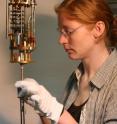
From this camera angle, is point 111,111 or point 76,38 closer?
point 111,111

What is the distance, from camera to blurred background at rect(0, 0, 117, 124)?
4.56 ft

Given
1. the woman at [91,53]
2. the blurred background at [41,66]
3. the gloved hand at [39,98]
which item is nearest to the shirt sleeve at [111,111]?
the woman at [91,53]

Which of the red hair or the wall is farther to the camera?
the wall

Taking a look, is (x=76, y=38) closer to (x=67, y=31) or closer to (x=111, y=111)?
(x=67, y=31)

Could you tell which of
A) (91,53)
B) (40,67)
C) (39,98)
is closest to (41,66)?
(40,67)

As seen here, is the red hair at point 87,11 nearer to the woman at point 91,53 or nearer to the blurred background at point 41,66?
the woman at point 91,53

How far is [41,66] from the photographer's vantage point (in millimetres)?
1428

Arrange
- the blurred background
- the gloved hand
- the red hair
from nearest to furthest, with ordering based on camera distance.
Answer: the gloved hand < the red hair < the blurred background

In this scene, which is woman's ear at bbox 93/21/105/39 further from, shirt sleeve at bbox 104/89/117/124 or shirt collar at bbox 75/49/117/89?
shirt sleeve at bbox 104/89/117/124

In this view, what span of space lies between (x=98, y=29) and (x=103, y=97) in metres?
0.21

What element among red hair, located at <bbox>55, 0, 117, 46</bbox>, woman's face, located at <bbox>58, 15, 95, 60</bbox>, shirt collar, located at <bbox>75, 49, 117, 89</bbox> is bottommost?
shirt collar, located at <bbox>75, 49, 117, 89</bbox>

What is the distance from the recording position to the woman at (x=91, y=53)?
1025 mm

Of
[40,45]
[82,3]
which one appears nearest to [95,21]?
[82,3]

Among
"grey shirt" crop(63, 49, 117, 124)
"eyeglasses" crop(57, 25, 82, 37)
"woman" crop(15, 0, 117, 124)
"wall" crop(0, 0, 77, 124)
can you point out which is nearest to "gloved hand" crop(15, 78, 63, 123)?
"woman" crop(15, 0, 117, 124)
